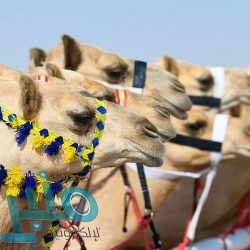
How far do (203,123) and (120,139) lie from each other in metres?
2.00

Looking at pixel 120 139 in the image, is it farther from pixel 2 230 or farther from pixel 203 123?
pixel 203 123

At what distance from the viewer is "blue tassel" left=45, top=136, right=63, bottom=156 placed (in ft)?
6.79

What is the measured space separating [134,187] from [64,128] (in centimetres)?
160

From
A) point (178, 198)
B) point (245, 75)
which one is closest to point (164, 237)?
point (178, 198)

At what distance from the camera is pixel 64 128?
212 cm

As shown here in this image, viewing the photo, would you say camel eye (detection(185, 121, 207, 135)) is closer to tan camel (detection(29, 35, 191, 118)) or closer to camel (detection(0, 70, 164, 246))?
tan camel (detection(29, 35, 191, 118))

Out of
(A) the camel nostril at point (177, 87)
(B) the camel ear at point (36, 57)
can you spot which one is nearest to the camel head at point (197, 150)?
(A) the camel nostril at point (177, 87)

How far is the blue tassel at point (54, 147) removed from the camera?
2.07 metres

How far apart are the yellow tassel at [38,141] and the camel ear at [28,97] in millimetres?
67

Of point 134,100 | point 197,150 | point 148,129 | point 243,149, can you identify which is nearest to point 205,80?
point 243,149

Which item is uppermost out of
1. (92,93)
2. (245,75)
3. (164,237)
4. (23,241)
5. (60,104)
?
(60,104)

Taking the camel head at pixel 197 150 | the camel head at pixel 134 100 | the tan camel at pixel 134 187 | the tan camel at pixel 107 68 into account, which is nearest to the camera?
the camel head at pixel 134 100

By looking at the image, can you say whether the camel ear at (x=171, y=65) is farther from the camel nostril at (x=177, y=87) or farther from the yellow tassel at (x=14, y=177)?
the yellow tassel at (x=14, y=177)

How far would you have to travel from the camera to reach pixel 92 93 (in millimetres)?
2734
